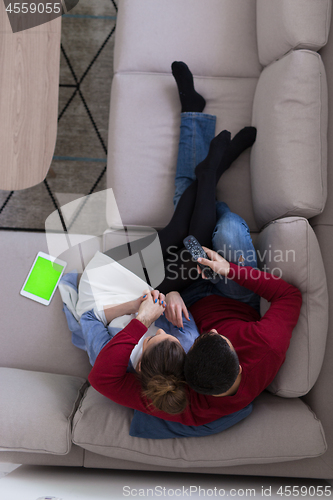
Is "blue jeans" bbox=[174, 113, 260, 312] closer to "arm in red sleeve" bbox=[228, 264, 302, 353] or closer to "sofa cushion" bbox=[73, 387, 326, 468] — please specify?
"arm in red sleeve" bbox=[228, 264, 302, 353]

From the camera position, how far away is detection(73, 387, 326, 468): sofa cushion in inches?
43.6

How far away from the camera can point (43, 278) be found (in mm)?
1376

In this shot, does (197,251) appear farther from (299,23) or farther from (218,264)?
(299,23)

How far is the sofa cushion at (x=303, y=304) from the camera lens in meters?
1.15

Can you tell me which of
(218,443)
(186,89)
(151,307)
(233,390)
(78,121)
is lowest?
(218,443)

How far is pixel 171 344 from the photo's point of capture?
3.33 feet

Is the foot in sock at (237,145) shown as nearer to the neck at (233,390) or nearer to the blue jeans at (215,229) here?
the blue jeans at (215,229)

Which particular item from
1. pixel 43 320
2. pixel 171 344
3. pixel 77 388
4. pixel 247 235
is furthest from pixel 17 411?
pixel 247 235

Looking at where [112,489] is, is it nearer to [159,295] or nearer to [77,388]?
[77,388]

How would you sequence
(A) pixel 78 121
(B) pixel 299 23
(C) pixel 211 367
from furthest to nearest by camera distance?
(A) pixel 78 121 → (B) pixel 299 23 → (C) pixel 211 367

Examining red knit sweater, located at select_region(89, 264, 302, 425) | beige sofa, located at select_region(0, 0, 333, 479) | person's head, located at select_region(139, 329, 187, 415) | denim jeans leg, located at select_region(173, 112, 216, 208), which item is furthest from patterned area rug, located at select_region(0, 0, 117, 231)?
person's head, located at select_region(139, 329, 187, 415)

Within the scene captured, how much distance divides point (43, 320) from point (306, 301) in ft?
3.22

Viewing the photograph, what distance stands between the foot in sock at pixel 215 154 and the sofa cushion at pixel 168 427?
34.3 inches

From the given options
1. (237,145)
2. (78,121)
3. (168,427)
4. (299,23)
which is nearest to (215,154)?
(237,145)
